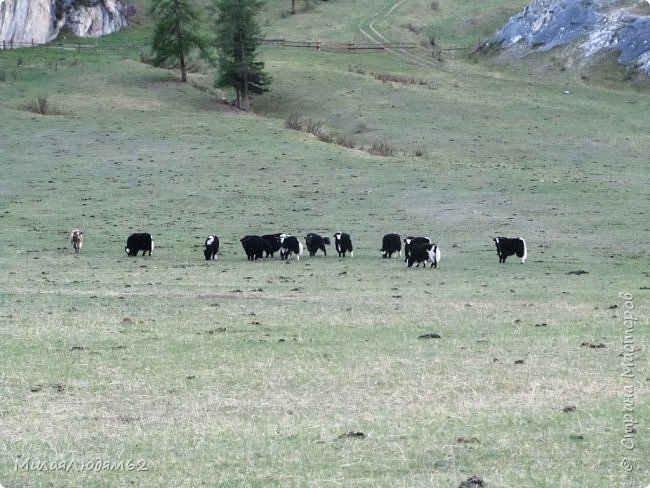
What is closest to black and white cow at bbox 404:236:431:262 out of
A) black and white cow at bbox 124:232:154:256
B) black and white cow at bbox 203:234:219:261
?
black and white cow at bbox 203:234:219:261

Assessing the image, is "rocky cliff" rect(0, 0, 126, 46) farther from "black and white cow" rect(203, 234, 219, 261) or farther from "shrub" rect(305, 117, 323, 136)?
"black and white cow" rect(203, 234, 219, 261)

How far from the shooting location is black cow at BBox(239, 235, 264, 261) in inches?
1395

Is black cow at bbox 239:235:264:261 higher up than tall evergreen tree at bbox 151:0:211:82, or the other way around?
tall evergreen tree at bbox 151:0:211:82

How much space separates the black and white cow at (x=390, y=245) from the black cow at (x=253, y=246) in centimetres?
403

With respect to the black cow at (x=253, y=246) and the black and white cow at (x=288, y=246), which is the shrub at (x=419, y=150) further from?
the black cow at (x=253, y=246)

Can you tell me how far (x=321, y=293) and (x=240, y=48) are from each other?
52.5 m

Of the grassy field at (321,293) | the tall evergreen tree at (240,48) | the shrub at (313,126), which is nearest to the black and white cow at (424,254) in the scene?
the grassy field at (321,293)

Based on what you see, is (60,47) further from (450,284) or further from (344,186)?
(450,284)

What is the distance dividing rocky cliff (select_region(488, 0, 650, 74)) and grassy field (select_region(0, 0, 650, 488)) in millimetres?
8811

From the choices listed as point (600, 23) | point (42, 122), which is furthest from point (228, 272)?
point (600, 23)

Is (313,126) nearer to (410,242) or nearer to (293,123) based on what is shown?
(293,123)

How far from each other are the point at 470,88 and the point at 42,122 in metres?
33.3

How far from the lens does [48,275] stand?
30500mm

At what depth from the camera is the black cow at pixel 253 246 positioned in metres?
35.4
